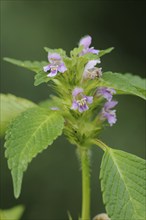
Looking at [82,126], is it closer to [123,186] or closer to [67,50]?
[123,186]

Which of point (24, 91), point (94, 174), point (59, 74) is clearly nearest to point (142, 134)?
point (94, 174)

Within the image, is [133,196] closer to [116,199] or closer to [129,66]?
[116,199]

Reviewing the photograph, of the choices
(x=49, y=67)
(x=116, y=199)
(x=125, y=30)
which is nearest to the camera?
(x=116, y=199)

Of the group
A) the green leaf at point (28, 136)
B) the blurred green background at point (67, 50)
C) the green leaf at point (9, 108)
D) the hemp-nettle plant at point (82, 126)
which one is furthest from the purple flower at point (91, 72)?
the blurred green background at point (67, 50)

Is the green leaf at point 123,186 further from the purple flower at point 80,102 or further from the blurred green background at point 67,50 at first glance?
the blurred green background at point 67,50

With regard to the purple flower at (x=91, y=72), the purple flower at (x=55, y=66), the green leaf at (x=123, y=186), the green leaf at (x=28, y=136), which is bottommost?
the green leaf at (x=123, y=186)

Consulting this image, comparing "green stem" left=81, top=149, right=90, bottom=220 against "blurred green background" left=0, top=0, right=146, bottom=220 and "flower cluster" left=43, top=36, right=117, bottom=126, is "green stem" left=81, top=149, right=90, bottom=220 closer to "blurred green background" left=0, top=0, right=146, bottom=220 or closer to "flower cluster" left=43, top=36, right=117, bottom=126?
"flower cluster" left=43, top=36, right=117, bottom=126
